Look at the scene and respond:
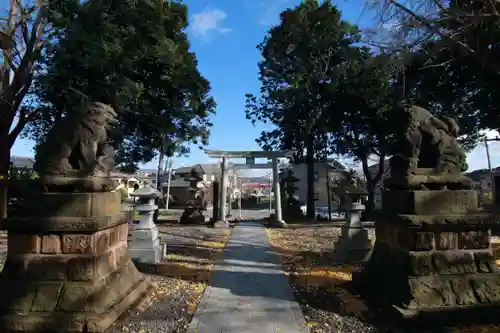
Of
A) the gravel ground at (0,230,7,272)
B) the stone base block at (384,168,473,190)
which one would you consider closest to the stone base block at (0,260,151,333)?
the gravel ground at (0,230,7,272)

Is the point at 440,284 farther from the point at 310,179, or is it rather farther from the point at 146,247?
the point at 310,179

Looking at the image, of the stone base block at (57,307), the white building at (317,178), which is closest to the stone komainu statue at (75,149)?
the stone base block at (57,307)

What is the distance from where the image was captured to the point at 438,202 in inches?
179

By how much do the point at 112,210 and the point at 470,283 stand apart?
4.61 m

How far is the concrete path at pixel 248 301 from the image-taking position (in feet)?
13.9

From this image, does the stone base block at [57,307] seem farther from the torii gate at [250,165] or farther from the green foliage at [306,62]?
the green foliage at [306,62]

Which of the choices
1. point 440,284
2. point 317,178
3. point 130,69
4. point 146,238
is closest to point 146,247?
point 146,238

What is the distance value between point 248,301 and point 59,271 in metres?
2.47

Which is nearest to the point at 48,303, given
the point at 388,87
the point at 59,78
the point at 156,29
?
the point at 59,78

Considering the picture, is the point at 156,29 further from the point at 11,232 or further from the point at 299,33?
the point at 11,232

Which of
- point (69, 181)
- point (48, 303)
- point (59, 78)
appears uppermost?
point (59, 78)

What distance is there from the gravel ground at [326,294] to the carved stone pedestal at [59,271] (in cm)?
248

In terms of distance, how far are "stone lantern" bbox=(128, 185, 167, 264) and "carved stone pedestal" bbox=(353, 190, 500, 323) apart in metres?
5.09

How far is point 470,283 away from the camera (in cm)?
435
